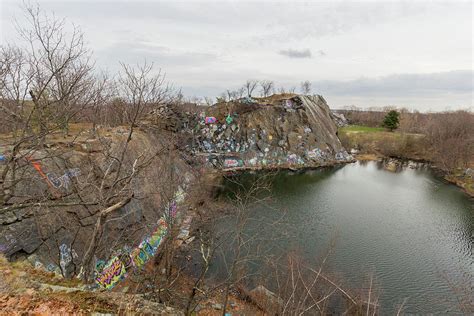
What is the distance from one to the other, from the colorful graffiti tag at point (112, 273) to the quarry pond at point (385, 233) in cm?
735

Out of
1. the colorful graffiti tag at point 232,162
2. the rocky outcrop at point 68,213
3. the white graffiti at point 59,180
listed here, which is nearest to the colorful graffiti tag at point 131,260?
the rocky outcrop at point 68,213

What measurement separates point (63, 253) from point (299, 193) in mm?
23648

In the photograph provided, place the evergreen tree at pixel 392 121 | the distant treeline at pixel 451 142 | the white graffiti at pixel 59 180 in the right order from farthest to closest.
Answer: the evergreen tree at pixel 392 121 → the distant treeline at pixel 451 142 → the white graffiti at pixel 59 180

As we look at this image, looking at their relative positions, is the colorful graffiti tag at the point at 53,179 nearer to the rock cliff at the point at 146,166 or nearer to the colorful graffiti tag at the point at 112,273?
the rock cliff at the point at 146,166

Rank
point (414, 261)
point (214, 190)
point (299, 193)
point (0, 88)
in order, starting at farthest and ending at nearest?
point (299, 193)
point (214, 190)
point (414, 261)
point (0, 88)

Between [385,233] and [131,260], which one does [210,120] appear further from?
[131,260]

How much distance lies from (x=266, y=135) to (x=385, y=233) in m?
30.3

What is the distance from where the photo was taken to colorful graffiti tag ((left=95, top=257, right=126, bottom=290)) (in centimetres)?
1248

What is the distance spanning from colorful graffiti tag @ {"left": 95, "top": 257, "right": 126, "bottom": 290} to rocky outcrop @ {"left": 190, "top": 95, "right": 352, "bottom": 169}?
28530 millimetres

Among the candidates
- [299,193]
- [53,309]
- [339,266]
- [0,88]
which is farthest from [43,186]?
[299,193]

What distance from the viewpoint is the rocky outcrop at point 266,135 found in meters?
45.2

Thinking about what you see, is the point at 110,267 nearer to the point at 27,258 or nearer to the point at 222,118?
the point at 27,258

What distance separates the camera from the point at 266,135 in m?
48.7

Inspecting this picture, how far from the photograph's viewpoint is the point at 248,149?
4656cm
